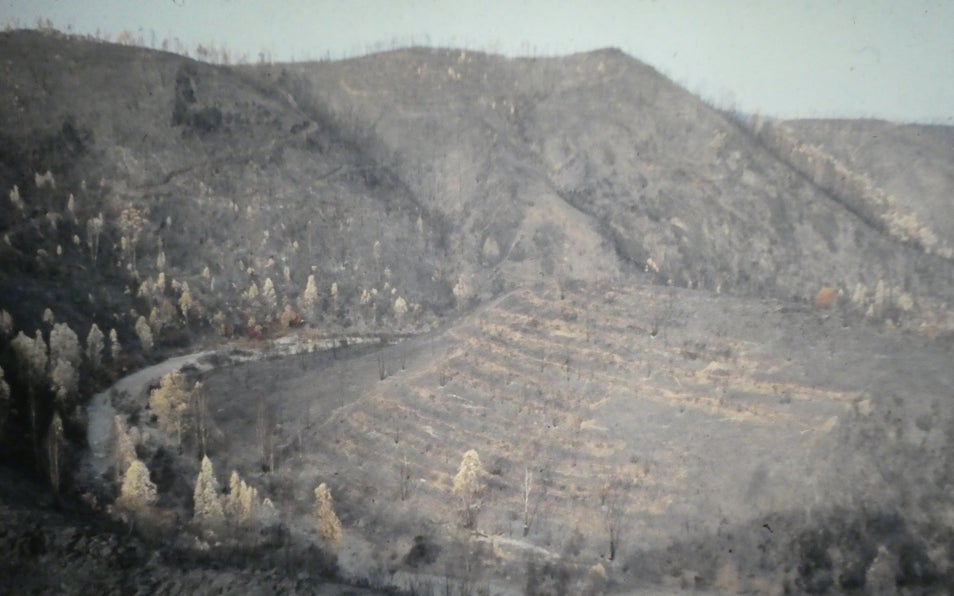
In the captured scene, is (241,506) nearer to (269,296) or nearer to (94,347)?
(94,347)

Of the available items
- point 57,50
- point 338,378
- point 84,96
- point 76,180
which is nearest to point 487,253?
point 338,378

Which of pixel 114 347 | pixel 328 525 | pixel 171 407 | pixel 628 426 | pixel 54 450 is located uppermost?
pixel 628 426

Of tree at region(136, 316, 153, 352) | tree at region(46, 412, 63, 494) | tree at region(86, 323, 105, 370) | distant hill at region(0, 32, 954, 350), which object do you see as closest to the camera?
tree at region(46, 412, 63, 494)

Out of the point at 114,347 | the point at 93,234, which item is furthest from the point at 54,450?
the point at 93,234

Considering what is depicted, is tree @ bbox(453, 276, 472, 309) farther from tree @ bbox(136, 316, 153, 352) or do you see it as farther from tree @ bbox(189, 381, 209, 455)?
tree @ bbox(136, 316, 153, 352)

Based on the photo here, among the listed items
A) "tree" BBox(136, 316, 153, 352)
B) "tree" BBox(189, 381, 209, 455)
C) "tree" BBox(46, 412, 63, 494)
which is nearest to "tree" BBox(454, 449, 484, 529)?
"tree" BBox(189, 381, 209, 455)

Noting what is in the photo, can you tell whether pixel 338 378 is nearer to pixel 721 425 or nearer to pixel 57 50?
pixel 721 425
